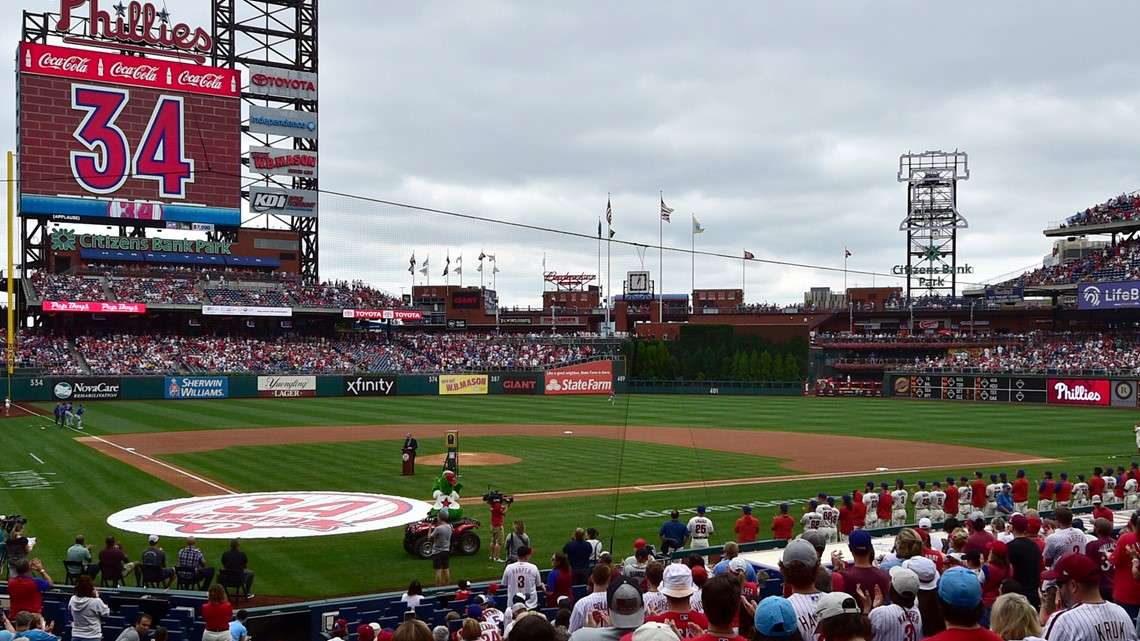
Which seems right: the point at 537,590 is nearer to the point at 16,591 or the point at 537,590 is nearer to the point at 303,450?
the point at 16,591

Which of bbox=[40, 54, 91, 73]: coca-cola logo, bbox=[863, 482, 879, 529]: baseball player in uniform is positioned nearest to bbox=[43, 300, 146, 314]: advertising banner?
bbox=[40, 54, 91, 73]: coca-cola logo

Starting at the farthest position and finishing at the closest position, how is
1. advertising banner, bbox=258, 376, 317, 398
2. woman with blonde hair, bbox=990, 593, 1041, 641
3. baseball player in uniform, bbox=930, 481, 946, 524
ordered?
advertising banner, bbox=258, 376, 317, 398, baseball player in uniform, bbox=930, 481, 946, 524, woman with blonde hair, bbox=990, 593, 1041, 641

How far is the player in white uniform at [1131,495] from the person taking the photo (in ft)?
74.2

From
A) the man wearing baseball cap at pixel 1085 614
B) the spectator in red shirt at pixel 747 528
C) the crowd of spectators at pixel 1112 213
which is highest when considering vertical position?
the crowd of spectators at pixel 1112 213

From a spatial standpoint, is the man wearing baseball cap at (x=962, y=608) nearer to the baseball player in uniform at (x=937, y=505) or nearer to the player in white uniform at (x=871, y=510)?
the player in white uniform at (x=871, y=510)

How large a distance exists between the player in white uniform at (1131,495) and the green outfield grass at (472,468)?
6975 millimetres

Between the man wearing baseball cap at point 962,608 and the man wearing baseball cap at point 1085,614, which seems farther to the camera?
the man wearing baseball cap at point 1085,614

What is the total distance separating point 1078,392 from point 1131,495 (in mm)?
42153

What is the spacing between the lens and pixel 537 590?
1289 cm

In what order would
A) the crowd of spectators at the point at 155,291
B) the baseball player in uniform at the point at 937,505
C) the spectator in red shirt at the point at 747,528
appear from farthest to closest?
1. the crowd of spectators at the point at 155,291
2. the baseball player in uniform at the point at 937,505
3. the spectator in red shirt at the point at 747,528

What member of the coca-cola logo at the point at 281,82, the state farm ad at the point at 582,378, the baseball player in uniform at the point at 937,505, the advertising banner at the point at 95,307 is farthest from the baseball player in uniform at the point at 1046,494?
the coca-cola logo at the point at 281,82

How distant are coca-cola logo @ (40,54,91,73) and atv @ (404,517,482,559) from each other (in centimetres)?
6197

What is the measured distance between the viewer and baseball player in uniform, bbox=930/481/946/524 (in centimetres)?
2131

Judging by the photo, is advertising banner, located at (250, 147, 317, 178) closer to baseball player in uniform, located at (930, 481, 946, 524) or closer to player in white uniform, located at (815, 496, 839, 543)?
baseball player in uniform, located at (930, 481, 946, 524)
